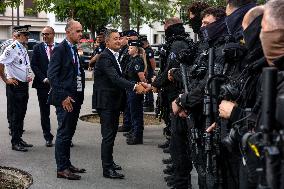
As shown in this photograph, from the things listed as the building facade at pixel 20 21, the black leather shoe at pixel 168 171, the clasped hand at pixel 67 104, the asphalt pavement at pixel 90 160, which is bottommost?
the asphalt pavement at pixel 90 160

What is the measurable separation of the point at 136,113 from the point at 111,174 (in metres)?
2.41

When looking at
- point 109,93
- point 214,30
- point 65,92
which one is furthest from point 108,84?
point 214,30

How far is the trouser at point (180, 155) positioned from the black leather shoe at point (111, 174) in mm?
974

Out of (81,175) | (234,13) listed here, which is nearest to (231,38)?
(234,13)

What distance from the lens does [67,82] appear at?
6.15 metres

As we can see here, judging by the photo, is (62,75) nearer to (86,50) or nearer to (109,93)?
(109,93)

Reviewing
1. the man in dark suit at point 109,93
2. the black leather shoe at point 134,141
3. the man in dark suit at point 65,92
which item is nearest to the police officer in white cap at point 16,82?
the man in dark suit at point 65,92

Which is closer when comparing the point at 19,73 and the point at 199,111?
the point at 199,111

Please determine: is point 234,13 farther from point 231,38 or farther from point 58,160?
point 58,160

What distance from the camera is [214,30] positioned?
4598mm

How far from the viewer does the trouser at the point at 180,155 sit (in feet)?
17.8

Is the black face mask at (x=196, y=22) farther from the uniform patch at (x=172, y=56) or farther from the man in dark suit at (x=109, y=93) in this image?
the man in dark suit at (x=109, y=93)

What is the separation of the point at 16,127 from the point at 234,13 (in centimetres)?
461

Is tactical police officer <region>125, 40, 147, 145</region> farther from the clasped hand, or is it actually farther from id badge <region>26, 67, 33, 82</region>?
the clasped hand
